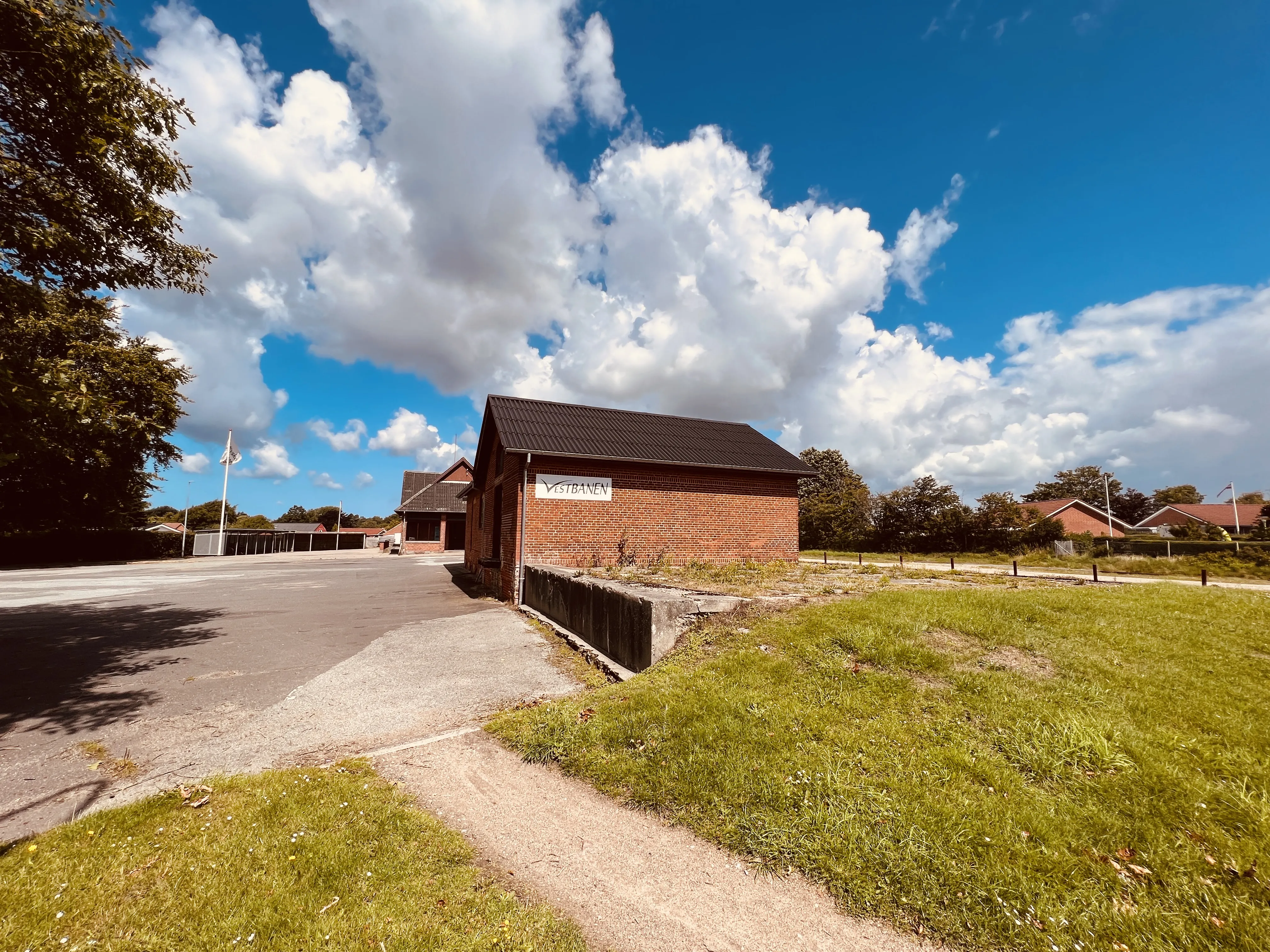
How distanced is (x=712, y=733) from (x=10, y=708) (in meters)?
7.43

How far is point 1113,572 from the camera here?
706 inches

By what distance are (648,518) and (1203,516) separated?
70.0 metres

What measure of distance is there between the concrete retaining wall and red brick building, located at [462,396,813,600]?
9.39 ft

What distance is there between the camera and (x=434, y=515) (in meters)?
39.1

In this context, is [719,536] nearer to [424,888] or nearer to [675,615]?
[675,615]

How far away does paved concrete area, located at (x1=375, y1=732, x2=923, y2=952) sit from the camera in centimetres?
254

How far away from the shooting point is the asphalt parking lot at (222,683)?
4.39 meters

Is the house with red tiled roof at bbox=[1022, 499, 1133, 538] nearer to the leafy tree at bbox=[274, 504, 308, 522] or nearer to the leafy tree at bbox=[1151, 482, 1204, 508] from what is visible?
the leafy tree at bbox=[1151, 482, 1204, 508]

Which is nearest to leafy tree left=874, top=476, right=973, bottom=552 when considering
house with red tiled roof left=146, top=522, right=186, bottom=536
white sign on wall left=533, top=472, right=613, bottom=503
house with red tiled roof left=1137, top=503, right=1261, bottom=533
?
white sign on wall left=533, top=472, right=613, bottom=503

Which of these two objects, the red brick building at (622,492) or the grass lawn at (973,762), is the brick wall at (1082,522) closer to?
the red brick building at (622,492)

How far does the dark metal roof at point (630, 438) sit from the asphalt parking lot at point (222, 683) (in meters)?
4.25

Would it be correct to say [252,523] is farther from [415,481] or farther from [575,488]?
[575,488]

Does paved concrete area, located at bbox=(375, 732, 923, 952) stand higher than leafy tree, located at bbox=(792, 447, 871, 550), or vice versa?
leafy tree, located at bbox=(792, 447, 871, 550)

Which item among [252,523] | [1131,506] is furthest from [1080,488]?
[252,523]
